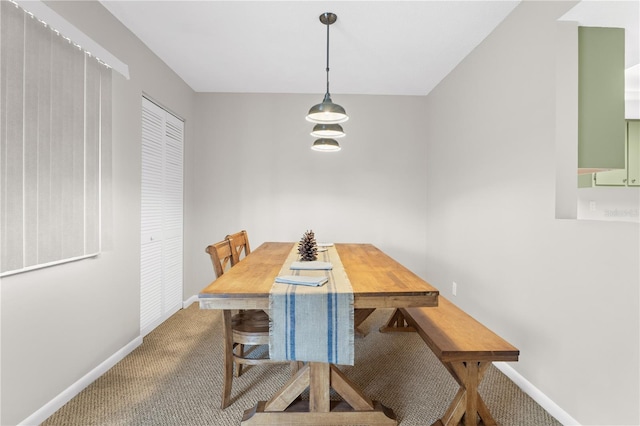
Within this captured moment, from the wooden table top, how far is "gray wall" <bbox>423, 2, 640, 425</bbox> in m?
0.85

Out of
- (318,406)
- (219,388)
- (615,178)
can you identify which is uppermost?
(615,178)

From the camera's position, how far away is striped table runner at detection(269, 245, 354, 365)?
4.78 ft

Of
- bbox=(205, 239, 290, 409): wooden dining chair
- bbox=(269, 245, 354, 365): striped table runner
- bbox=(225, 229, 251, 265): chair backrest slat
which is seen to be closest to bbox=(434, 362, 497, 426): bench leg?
bbox=(269, 245, 354, 365): striped table runner

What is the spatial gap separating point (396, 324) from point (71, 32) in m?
3.20

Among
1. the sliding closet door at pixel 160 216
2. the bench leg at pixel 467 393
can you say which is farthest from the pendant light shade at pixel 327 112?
the sliding closet door at pixel 160 216

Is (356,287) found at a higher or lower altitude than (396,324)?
higher

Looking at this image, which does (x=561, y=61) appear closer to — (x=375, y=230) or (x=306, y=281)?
(x=306, y=281)

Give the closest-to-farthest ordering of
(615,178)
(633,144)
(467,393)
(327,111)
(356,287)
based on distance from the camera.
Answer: (356,287), (467,393), (327,111), (615,178), (633,144)

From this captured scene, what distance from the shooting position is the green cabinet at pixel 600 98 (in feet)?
6.46

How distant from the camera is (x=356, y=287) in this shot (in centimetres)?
157

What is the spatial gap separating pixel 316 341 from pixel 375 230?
2769 millimetres

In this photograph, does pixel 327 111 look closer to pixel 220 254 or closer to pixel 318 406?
pixel 220 254

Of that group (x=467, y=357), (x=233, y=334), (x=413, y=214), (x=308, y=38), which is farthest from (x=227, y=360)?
(x=413, y=214)

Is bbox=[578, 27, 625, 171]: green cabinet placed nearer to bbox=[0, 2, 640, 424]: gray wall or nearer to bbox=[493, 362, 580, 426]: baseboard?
bbox=[0, 2, 640, 424]: gray wall
